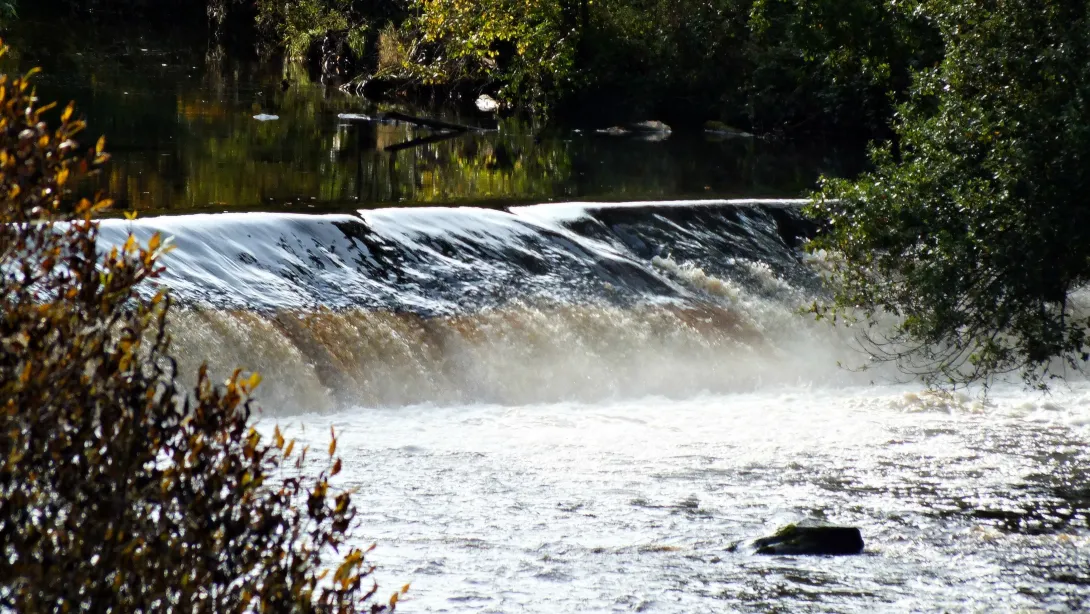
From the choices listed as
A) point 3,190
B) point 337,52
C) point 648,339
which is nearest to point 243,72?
point 337,52

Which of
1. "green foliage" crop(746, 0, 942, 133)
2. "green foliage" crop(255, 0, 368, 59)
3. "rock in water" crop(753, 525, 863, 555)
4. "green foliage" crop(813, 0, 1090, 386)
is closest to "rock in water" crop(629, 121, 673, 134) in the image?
"green foliage" crop(746, 0, 942, 133)

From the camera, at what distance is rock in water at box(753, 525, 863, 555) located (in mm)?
7961

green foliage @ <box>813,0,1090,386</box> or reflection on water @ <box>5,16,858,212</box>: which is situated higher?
reflection on water @ <box>5,16,858,212</box>

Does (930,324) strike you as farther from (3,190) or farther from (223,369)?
(3,190)

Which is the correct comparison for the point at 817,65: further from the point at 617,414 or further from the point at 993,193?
the point at 993,193

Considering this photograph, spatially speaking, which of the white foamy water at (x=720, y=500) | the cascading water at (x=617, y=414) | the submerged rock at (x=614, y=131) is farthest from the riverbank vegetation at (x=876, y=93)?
the submerged rock at (x=614, y=131)

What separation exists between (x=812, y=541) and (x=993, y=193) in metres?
3.31

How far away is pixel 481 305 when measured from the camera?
519 inches

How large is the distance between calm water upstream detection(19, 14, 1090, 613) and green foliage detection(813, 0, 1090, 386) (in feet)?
3.86

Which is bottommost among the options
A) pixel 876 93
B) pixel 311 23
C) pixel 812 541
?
pixel 812 541

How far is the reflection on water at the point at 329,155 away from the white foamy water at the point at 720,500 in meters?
6.06

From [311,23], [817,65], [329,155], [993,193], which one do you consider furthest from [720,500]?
[311,23]

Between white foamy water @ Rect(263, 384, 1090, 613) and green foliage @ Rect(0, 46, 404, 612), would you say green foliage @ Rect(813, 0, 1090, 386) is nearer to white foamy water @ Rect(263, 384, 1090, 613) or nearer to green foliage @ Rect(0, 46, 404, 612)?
white foamy water @ Rect(263, 384, 1090, 613)

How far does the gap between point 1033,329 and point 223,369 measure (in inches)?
254
